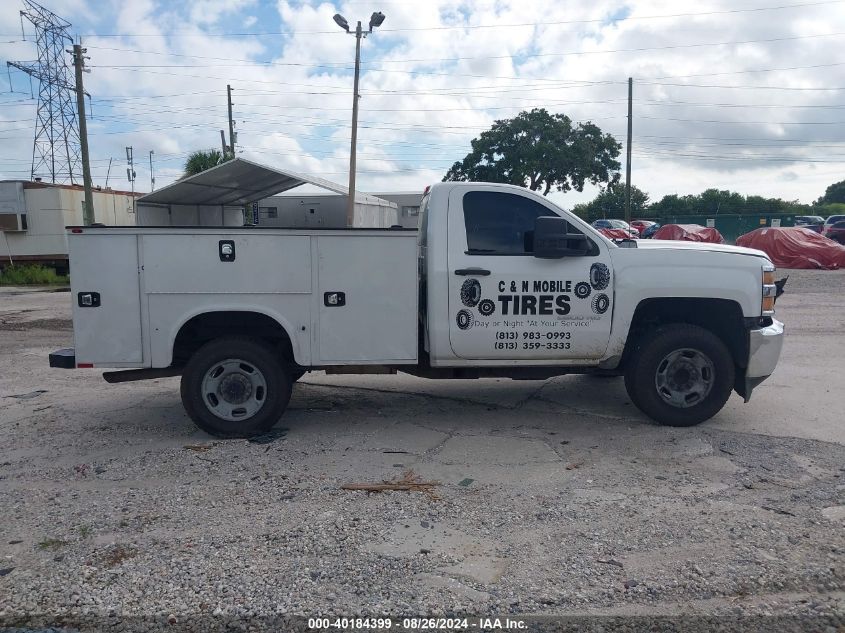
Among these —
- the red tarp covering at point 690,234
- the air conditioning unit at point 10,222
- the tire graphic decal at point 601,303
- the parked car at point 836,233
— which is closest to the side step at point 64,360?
the tire graphic decal at point 601,303

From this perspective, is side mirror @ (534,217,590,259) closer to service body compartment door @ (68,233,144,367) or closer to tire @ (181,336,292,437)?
tire @ (181,336,292,437)

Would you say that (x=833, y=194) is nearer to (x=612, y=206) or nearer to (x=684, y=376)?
(x=612, y=206)

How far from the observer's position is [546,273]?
6.00m

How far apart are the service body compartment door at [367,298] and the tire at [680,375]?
2006 millimetres

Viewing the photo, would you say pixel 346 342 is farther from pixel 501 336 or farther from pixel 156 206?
pixel 156 206

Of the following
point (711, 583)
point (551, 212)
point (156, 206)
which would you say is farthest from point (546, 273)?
point (156, 206)

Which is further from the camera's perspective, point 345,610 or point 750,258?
point 750,258

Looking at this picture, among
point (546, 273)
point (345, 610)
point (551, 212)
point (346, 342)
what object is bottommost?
point (345, 610)

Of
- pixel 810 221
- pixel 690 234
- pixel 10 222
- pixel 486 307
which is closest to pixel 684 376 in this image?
pixel 486 307

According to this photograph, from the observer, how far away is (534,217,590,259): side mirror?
579cm

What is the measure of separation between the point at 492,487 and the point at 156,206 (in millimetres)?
10745

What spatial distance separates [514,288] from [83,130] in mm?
23030

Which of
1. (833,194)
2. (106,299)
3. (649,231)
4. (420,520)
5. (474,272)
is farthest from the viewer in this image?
(833,194)

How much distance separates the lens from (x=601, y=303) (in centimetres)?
604
